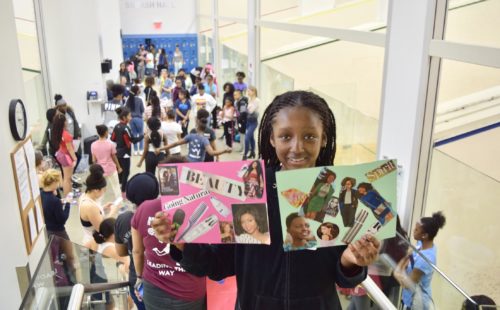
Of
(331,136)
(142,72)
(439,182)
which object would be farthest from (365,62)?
(142,72)

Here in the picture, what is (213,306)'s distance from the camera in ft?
12.9

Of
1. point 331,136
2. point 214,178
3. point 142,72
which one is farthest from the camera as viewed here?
point 142,72

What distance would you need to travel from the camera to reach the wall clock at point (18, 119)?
3.52 m

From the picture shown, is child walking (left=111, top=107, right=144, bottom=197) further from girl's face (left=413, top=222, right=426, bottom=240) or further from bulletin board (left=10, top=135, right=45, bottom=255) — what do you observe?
girl's face (left=413, top=222, right=426, bottom=240)

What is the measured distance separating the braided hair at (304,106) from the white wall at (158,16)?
846 inches

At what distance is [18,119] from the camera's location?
11.8ft

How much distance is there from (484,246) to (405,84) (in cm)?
140

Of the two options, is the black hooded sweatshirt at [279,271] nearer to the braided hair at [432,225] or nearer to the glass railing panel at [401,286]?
the glass railing panel at [401,286]

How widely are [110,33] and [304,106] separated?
15.3m

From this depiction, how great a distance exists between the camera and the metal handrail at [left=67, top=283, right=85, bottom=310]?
286 cm

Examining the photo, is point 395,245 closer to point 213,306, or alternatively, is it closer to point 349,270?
point 213,306

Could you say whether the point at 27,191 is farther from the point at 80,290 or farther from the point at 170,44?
the point at 170,44

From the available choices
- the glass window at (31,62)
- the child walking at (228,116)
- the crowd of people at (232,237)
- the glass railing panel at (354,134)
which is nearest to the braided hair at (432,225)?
the crowd of people at (232,237)

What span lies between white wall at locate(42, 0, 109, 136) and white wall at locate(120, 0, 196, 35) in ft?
43.0
